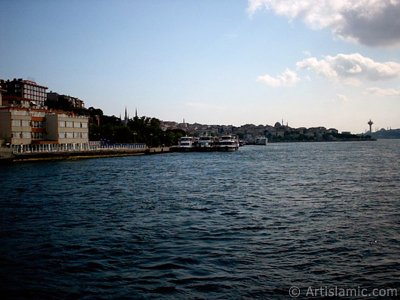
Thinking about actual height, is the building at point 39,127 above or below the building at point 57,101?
below

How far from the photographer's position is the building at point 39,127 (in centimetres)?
7388

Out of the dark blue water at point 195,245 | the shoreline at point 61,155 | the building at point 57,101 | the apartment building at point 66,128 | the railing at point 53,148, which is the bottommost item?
the dark blue water at point 195,245

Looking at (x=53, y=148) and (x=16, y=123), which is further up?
(x=16, y=123)

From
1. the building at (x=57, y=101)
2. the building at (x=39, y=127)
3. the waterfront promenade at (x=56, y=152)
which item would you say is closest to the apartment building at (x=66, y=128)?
the building at (x=39, y=127)

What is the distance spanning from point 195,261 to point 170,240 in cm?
295

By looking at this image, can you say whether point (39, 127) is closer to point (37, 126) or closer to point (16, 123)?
point (37, 126)

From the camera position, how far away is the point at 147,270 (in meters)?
12.8

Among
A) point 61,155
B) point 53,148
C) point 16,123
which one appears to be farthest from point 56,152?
point 16,123

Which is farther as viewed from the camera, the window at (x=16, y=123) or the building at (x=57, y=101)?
the building at (x=57, y=101)

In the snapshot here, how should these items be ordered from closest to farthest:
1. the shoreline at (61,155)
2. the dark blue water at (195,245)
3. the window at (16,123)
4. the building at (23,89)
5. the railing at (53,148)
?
the dark blue water at (195,245) < the shoreline at (61,155) < the railing at (53,148) < the window at (16,123) < the building at (23,89)

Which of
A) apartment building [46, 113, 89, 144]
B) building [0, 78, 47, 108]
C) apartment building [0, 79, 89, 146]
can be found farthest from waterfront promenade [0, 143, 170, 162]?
building [0, 78, 47, 108]

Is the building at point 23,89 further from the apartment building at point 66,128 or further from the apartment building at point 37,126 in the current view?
the apartment building at point 66,128

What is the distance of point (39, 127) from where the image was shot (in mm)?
82562

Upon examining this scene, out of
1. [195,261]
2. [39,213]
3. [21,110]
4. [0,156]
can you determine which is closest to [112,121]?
[21,110]
